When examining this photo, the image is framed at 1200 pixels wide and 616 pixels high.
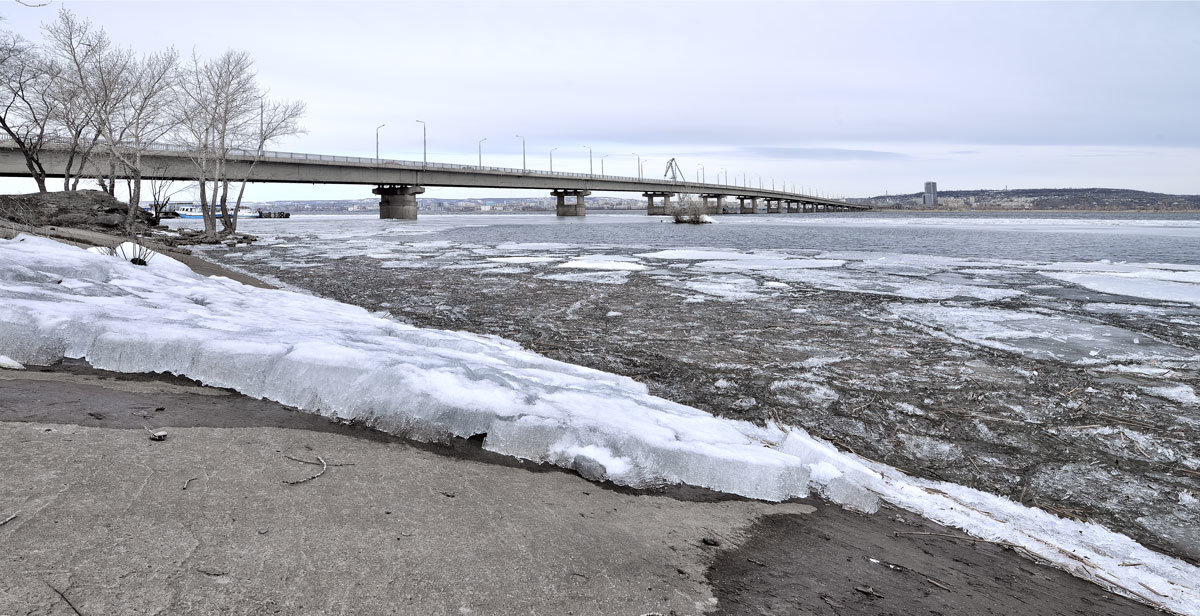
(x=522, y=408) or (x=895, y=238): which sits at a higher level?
(x=895, y=238)

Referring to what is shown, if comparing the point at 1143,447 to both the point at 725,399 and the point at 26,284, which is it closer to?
the point at 725,399

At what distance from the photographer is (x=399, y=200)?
83.1 meters

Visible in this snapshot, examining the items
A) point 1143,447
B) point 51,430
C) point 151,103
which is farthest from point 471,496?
point 151,103

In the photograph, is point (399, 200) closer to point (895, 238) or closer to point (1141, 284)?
point (895, 238)

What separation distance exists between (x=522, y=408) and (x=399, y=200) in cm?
8433

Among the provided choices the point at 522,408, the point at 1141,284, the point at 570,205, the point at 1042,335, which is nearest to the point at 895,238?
the point at 1141,284

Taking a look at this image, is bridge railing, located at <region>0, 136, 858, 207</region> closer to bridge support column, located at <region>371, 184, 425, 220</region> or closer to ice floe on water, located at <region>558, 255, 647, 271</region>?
bridge support column, located at <region>371, 184, 425, 220</region>

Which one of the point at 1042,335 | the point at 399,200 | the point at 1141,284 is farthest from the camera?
the point at 399,200

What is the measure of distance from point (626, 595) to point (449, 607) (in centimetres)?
62

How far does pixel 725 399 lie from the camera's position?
18.3 feet

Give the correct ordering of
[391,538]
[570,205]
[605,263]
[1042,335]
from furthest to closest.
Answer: [570,205] → [605,263] → [1042,335] → [391,538]

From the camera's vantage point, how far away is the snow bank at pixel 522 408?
345cm

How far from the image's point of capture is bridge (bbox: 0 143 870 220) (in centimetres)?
4481

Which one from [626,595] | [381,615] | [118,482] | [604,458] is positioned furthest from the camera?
[604,458]
